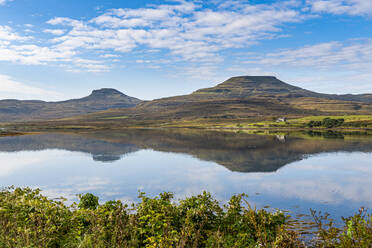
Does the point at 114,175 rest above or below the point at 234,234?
below

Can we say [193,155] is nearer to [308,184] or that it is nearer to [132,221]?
[308,184]

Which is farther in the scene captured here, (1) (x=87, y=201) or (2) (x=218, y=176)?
(2) (x=218, y=176)

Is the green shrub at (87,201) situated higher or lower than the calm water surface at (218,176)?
higher

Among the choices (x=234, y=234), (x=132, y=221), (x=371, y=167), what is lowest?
(x=371, y=167)

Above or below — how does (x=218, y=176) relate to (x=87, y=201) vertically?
below

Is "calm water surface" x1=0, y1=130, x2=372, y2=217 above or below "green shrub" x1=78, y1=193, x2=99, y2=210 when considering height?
below

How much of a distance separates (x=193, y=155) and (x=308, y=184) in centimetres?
3061

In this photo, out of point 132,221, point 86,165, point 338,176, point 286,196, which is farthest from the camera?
point 86,165

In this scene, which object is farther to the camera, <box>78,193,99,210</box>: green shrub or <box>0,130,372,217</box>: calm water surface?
<box>0,130,372,217</box>: calm water surface

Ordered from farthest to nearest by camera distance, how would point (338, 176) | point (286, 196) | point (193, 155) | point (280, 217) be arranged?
point (193, 155)
point (338, 176)
point (286, 196)
point (280, 217)

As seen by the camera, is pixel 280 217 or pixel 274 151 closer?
pixel 280 217

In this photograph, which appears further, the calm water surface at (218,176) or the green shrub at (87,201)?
the calm water surface at (218,176)

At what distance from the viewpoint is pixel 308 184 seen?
3475 centimetres

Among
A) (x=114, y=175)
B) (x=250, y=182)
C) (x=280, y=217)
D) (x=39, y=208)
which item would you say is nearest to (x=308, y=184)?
(x=250, y=182)
